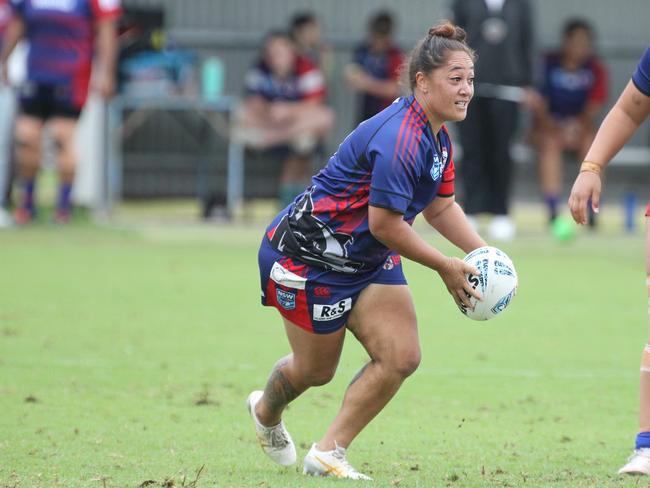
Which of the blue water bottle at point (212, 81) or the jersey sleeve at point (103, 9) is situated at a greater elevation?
the jersey sleeve at point (103, 9)

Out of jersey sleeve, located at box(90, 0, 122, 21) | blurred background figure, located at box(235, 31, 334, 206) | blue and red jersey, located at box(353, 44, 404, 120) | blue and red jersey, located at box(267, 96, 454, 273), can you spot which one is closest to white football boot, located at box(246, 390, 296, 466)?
blue and red jersey, located at box(267, 96, 454, 273)

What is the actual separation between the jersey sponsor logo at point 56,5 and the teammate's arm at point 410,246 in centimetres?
1033

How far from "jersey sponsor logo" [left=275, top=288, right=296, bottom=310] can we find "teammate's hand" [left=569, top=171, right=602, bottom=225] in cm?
119

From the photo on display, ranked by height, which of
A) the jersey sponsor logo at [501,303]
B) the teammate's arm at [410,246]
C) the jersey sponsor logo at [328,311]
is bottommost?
the jersey sponsor logo at [328,311]

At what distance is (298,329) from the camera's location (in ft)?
18.6

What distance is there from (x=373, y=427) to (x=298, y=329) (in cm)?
124

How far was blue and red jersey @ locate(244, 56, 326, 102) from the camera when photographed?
17.3 m

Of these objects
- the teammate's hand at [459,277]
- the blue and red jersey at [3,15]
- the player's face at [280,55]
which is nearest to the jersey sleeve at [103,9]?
the blue and red jersey at [3,15]

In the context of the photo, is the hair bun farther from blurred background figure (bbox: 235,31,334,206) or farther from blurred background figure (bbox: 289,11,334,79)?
blurred background figure (bbox: 289,11,334,79)

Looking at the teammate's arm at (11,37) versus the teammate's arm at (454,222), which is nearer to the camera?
the teammate's arm at (454,222)

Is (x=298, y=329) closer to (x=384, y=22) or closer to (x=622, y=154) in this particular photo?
(x=384, y=22)

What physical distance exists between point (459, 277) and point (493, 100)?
1005 centimetres

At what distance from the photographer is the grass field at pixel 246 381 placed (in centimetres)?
580

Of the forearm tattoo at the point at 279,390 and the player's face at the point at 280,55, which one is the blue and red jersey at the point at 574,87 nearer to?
the player's face at the point at 280,55
